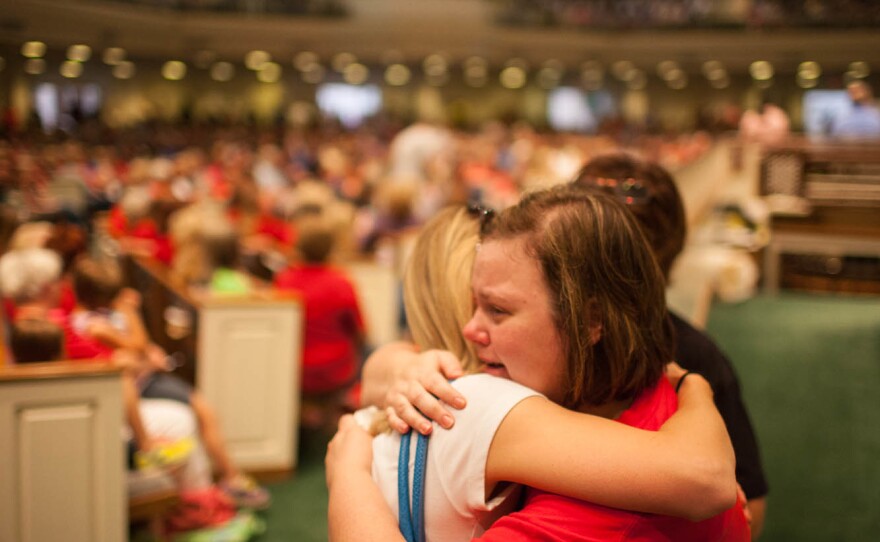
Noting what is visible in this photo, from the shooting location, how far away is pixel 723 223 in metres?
8.23

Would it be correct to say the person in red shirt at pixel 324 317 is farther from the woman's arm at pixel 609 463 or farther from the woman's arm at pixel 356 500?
the woman's arm at pixel 609 463

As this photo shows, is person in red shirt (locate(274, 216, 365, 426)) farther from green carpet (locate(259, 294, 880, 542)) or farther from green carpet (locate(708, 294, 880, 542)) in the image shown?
green carpet (locate(708, 294, 880, 542))

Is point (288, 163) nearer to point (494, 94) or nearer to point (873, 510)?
point (873, 510)

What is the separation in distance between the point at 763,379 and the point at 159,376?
12.1 feet

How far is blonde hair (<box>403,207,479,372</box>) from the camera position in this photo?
1417mm

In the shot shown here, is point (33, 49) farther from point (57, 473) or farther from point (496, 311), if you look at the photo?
point (496, 311)

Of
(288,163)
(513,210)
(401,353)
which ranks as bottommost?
(288,163)

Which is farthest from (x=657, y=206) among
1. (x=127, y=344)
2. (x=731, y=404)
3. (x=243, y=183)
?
(x=243, y=183)

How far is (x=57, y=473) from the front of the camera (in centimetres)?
288

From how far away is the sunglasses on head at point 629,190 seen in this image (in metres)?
1.74

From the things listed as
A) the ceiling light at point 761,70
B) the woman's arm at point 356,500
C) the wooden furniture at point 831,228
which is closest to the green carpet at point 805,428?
the wooden furniture at point 831,228

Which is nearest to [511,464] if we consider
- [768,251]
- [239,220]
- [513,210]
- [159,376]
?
[513,210]

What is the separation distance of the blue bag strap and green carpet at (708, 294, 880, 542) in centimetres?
315

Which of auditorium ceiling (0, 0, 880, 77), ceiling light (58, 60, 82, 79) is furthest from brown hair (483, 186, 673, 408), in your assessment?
auditorium ceiling (0, 0, 880, 77)
